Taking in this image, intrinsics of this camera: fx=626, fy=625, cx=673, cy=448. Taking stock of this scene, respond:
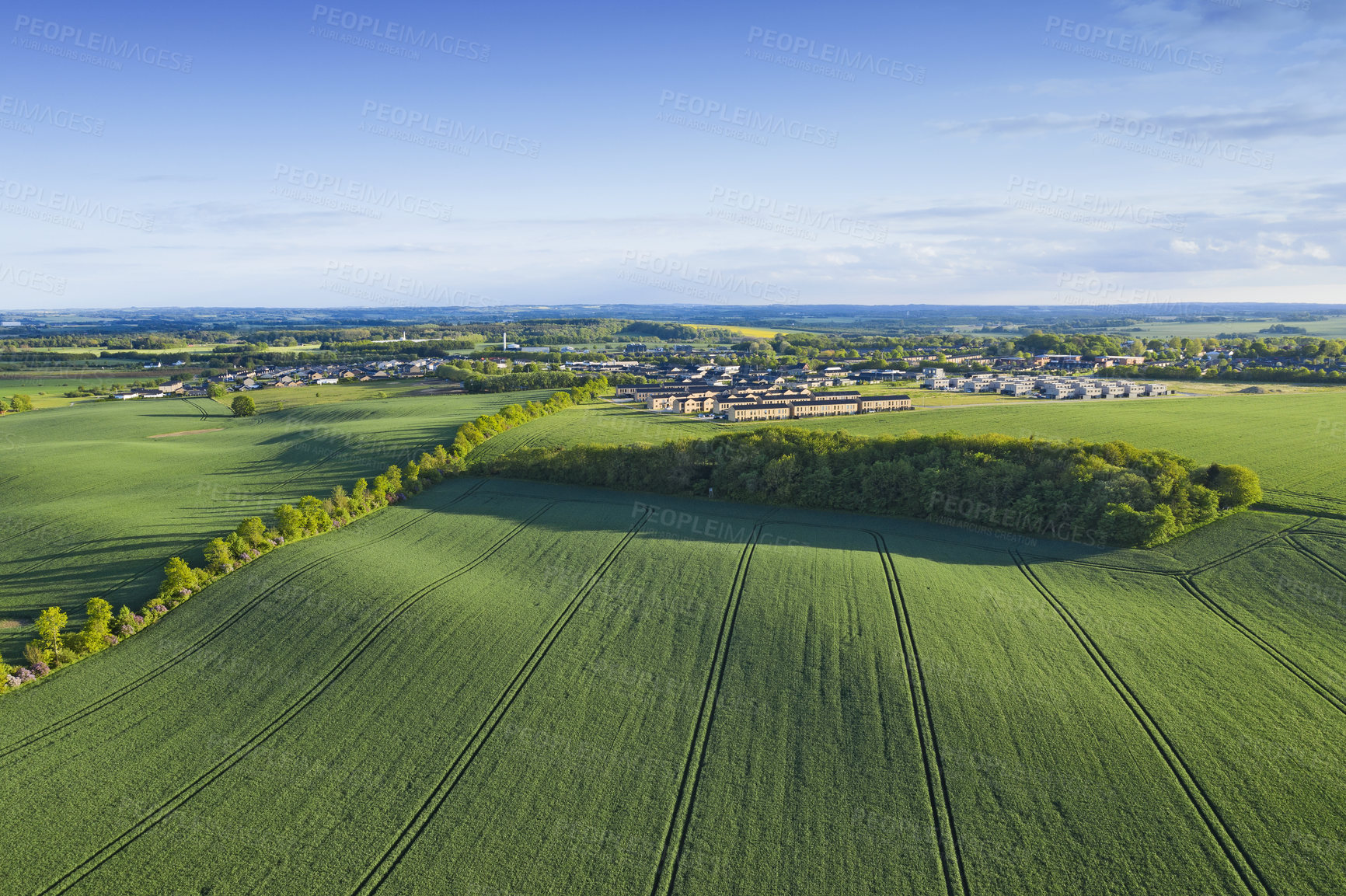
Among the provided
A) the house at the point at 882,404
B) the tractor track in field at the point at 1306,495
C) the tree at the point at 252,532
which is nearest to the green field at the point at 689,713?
the tractor track in field at the point at 1306,495

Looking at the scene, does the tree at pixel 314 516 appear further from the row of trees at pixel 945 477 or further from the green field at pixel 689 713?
the row of trees at pixel 945 477

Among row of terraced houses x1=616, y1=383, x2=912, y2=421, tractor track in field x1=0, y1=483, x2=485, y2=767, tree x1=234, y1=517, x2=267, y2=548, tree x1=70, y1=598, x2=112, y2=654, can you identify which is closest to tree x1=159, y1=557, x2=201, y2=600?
tree x1=70, y1=598, x2=112, y2=654

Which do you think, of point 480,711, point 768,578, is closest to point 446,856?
point 480,711

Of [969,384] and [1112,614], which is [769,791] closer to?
[1112,614]

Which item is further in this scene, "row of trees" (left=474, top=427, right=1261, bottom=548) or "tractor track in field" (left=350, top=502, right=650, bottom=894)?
"row of trees" (left=474, top=427, right=1261, bottom=548)

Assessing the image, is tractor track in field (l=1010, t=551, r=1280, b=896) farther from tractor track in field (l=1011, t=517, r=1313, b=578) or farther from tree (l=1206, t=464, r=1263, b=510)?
tree (l=1206, t=464, r=1263, b=510)

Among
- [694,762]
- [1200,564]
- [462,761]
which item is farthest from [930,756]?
[1200,564]
